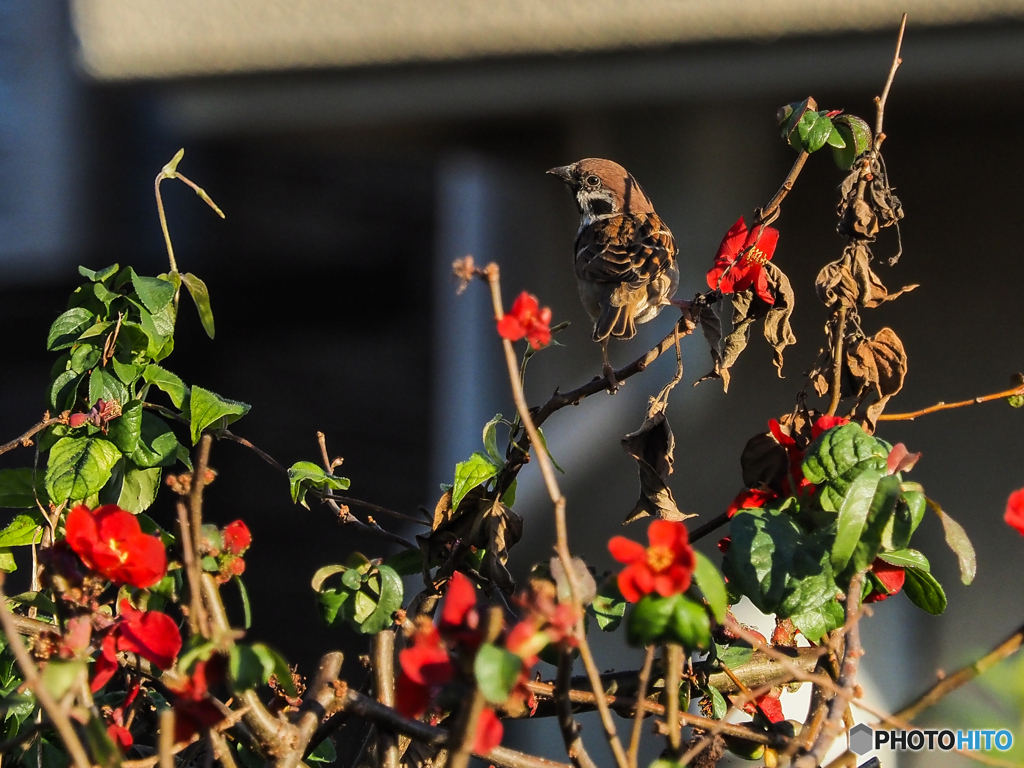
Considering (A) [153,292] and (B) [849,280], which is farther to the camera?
(A) [153,292]

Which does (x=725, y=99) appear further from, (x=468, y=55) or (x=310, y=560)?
(x=310, y=560)

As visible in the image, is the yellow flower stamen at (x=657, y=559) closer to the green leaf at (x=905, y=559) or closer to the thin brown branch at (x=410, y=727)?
the thin brown branch at (x=410, y=727)

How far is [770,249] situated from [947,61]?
6.05ft

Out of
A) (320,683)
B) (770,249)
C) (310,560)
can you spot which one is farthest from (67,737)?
(310,560)

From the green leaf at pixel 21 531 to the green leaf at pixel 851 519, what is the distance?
2.86 ft

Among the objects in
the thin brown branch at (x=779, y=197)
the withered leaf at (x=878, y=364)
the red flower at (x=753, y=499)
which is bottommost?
the red flower at (x=753, y=499)

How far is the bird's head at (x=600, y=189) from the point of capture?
2.52 m

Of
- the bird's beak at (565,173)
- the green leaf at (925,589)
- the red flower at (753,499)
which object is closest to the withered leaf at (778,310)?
the red flower at (753,499)

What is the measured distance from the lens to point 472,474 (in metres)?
1.06

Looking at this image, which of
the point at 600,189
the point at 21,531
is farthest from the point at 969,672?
the point at 600,189

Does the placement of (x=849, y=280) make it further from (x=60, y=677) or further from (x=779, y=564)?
(x=60, y=677)

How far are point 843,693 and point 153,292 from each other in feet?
2.61

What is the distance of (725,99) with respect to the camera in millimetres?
2834

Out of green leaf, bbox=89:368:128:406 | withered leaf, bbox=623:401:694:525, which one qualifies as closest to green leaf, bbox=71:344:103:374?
green leaf, bbox=89:368:128:406
